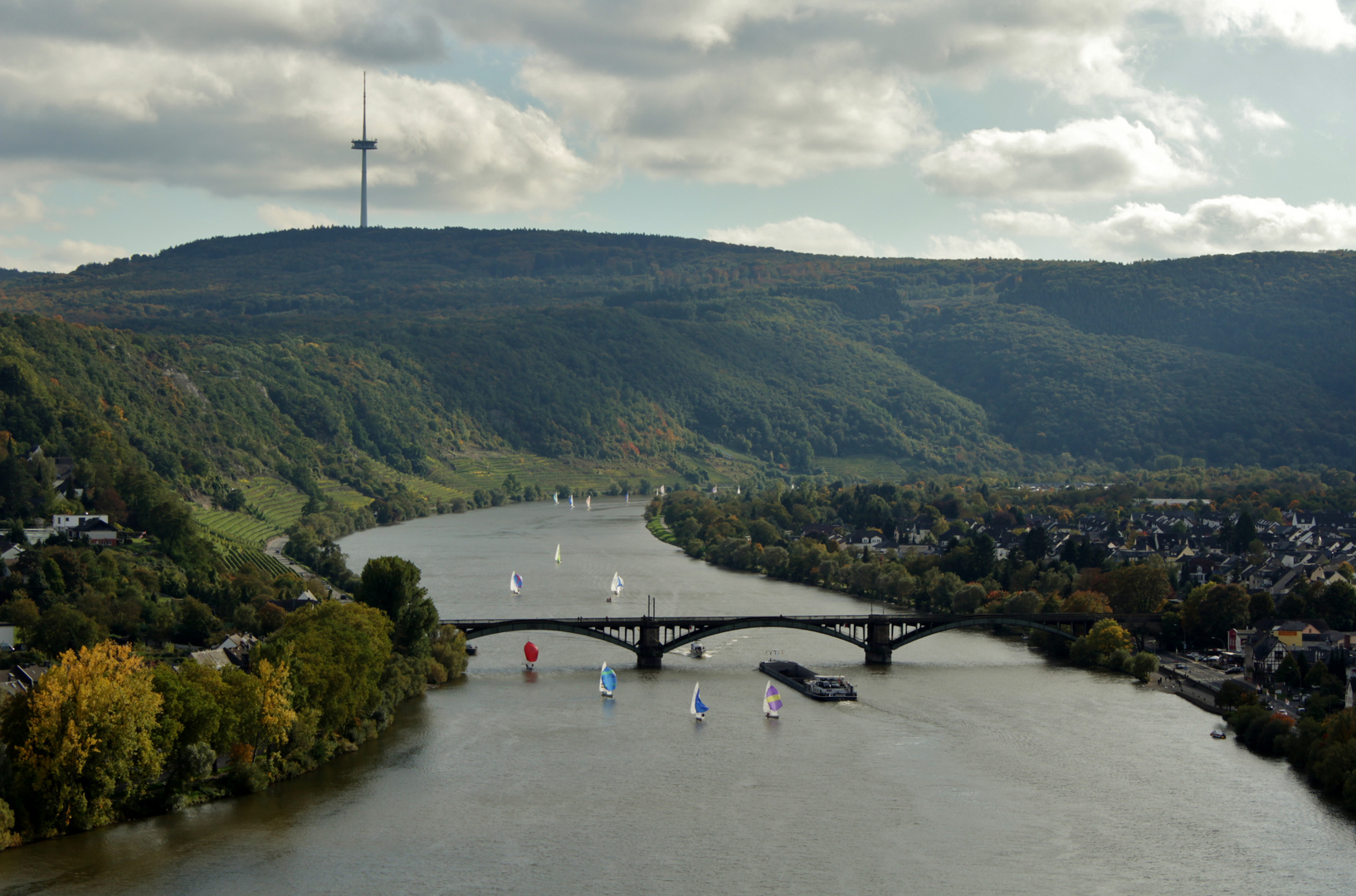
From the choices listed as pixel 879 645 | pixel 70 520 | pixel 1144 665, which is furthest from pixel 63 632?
pixel 1144 665

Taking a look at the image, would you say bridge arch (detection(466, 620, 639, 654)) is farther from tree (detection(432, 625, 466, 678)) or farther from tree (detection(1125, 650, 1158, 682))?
tree (detection(1125, 650, 1158, 682))

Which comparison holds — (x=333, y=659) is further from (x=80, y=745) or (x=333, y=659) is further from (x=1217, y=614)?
(x=1217, y=614)

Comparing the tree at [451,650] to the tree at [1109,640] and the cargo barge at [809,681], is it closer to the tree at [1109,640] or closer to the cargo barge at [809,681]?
the cargo barge at [809,681]

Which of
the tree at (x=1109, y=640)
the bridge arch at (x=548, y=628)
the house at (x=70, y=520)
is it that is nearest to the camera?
the bridge arch at (x=548, y=628)

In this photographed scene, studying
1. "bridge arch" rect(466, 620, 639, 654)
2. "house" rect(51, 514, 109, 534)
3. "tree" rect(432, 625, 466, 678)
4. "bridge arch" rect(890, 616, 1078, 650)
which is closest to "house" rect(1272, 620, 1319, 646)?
"bridge arch" rect(890, 616, 1078, 650)

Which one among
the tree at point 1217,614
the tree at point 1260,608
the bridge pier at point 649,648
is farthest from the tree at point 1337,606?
the bridge pier at point 649,648

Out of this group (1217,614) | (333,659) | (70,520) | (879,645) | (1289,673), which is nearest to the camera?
(333,659)
